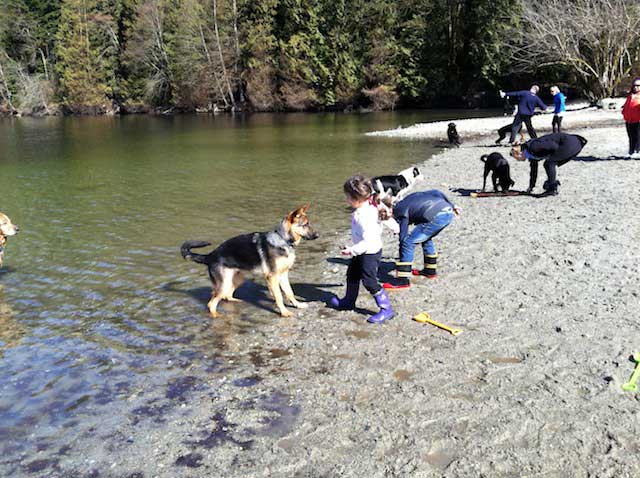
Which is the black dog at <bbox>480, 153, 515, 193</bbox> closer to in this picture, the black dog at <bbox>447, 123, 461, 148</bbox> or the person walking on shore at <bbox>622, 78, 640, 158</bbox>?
Result: the person walking on shore at <bbox>622, 78, 640, 158</bbox>

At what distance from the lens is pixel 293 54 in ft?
214

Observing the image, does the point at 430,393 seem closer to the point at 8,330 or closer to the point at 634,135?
the point at 8,330

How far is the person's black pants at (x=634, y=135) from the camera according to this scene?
1525 cm

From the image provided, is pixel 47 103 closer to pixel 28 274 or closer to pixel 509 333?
pixel 28 274

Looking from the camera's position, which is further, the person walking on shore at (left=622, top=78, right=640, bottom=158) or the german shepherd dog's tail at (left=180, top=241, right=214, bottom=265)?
the person walking on shore at (left=622, top=78, right=640, bottom=158)

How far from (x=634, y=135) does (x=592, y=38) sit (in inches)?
1053

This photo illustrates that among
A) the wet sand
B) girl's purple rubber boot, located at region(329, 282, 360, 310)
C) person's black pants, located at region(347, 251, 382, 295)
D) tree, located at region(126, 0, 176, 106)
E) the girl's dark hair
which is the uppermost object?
tree, located at region(126, 0, 176, 106)

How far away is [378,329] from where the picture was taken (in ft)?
21.3

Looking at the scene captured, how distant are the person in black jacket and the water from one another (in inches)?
182

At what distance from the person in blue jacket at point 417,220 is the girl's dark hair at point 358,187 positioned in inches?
61.6

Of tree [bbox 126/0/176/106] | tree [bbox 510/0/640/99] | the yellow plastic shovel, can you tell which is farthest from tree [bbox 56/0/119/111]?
the yellow plastic shovel

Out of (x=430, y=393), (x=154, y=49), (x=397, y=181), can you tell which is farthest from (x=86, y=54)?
(x=430, y=393)

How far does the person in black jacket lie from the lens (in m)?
12.1

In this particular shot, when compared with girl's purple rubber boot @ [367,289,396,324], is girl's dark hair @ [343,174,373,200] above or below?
above
